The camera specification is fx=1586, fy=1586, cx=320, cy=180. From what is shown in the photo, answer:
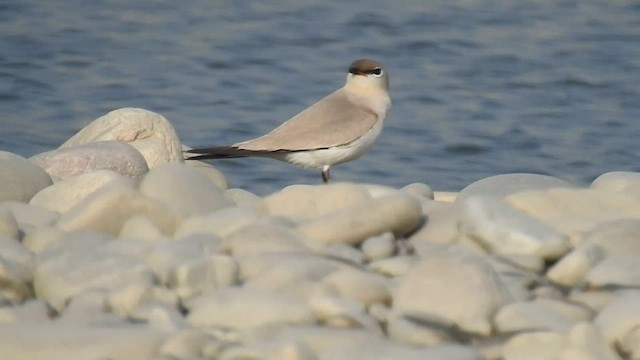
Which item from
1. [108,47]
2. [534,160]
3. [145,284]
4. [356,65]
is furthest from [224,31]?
[145,284]

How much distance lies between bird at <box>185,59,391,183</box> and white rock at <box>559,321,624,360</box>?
3.13 m

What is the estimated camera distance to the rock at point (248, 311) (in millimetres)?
4996

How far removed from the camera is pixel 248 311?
5.03m

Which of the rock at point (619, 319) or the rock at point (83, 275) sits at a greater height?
the rock at point (619, 319)

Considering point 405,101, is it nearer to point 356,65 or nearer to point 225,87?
point 225,87

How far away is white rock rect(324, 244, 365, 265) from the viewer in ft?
18.6

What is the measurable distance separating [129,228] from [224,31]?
325 inches

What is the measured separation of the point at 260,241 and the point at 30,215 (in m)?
1.13

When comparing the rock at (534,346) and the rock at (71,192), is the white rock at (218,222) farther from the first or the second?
the rock at (534,346)

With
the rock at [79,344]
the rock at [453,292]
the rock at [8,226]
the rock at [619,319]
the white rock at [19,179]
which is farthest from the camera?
the white rock at [19,179]

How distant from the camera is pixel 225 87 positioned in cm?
1265

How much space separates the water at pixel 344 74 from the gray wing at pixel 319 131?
2.30 meters

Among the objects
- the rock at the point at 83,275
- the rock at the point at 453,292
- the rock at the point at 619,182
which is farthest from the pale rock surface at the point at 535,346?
the rock at the point at 619,182

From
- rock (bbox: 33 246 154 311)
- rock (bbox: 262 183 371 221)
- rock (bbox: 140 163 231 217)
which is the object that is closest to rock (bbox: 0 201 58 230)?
rock (bbox: 140 163 231 217)
